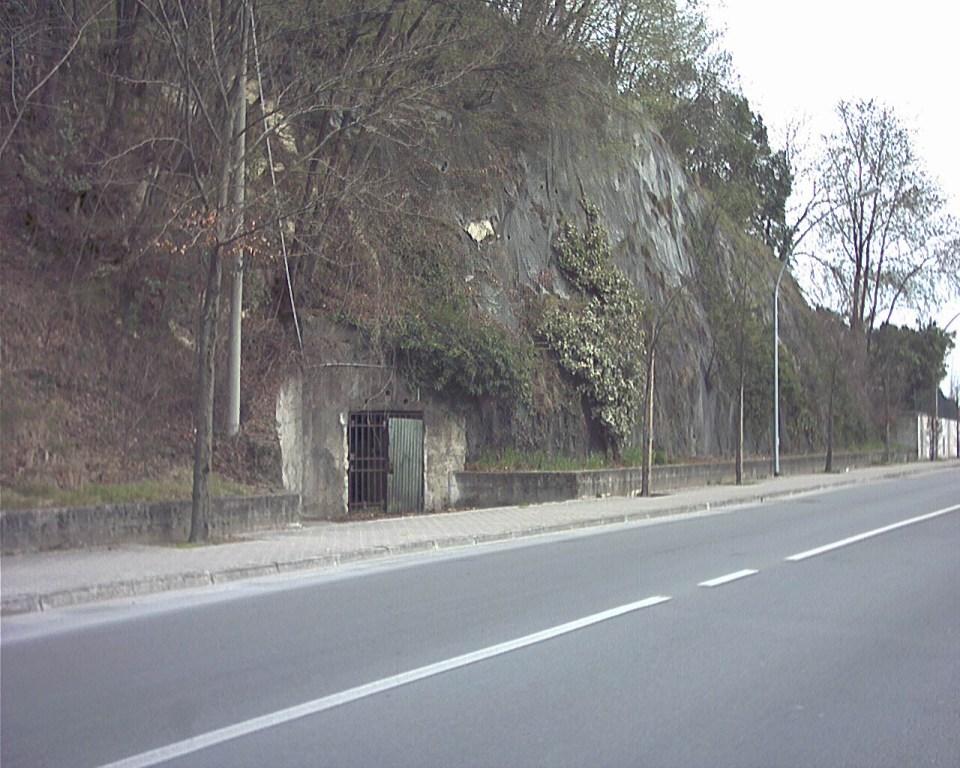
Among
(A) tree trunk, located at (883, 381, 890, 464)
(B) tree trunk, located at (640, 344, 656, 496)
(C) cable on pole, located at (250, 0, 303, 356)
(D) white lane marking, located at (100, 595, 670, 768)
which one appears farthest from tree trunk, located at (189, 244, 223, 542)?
(A) tree trunk, located at (883, 381, 890, 464)

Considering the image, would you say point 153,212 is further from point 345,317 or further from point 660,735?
point 660,735

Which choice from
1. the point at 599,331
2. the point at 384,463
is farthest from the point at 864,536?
the point at 599,331

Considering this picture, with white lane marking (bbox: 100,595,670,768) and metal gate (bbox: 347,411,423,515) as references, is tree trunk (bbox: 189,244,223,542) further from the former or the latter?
metal gate (bbox: 347,411,423,515)

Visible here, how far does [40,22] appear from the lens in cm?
1664

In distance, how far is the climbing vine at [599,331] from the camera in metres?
27.7

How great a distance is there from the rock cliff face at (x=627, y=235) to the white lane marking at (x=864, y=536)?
9.39 m

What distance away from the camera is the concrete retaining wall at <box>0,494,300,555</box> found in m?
12.7

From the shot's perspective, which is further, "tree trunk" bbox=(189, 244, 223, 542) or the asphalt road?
"tree trunk" bbox=(189, 244, 223, 542)

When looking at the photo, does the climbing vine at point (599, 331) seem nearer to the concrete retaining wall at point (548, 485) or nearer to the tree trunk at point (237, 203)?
the concrete retaining wall at point (548, 485)

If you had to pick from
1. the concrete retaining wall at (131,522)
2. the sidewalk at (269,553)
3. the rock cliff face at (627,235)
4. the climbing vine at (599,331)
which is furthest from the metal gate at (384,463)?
the climbing vine at (599,331)

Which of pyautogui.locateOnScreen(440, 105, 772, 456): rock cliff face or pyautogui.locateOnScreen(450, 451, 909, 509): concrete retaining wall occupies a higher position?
pyautogui.locateOnScreen(440, 105, 772, 456): rock cliff face

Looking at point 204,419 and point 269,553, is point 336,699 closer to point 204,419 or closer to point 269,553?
point 269,553

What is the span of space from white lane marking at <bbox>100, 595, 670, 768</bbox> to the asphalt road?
0.02 m

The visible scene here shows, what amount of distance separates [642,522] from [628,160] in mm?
20553
